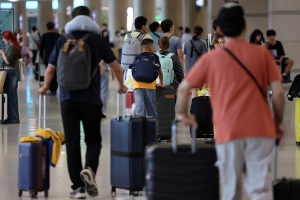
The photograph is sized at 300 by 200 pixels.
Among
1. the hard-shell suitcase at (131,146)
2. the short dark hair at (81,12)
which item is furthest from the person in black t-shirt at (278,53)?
the hard-shell suitcase at (131,146)

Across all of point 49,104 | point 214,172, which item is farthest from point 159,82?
point 49,104

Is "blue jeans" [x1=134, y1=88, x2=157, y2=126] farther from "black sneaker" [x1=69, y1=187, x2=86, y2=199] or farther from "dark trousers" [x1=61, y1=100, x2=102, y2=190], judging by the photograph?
"black sneaker" [x1=69, y1=187, x2=86, y2=199]

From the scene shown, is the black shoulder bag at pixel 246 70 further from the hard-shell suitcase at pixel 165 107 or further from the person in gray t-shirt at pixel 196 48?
the person in gray t-shirt at pixel 196 48

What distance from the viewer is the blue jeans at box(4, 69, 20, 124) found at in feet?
48.9

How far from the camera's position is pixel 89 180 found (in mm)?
7555

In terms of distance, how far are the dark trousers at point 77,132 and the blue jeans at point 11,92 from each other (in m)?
7.43

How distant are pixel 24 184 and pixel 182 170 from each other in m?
2.55

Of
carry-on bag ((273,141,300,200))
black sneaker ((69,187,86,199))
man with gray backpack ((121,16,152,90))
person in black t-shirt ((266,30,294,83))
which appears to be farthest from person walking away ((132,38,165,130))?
person in black t-shirt ((266,30,294,83))

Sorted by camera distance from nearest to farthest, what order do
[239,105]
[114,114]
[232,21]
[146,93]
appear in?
[239,105], [232,21], [146,93], [114,114]

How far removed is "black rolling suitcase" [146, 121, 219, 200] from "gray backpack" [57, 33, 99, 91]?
6.03ft

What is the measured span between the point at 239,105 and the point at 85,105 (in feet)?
8.26

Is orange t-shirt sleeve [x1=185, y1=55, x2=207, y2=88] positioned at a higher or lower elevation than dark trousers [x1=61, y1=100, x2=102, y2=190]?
higher

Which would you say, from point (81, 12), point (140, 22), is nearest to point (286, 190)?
point (81, 12)

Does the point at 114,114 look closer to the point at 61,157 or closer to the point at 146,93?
the point at 146,93
